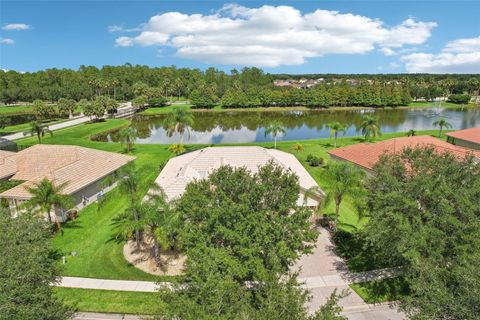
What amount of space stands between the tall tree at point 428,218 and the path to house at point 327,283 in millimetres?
2180

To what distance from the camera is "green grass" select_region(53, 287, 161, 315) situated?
17.6 meters

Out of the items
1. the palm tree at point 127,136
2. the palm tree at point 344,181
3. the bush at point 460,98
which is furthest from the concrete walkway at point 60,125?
the bush at point 460,98

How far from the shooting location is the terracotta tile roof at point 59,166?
1188 inches

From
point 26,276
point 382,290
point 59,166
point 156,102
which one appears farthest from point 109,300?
point 156,102

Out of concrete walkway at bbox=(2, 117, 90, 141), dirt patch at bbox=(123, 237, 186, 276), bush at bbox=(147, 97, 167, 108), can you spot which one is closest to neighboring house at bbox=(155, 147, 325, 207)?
dirt patch at bbox=(123, 237, 186, 276)

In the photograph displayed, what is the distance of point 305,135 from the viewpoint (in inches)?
2881

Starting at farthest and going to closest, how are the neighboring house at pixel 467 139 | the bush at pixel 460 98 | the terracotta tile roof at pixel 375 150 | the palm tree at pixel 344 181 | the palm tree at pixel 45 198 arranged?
the bush at pixel 460 98 → the neighboring house at pixel 467 139 → the terracotta tile roof at pixel 375 150 → the palm tree at pixel 344 181 → the palm tree at pixel 45 198

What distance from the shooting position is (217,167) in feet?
98.9

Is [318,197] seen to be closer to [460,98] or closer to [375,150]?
[375,150]

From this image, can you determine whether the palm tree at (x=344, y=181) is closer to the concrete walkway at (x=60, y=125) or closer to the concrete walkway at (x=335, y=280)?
the concrete walkway at (x=335, y=280)

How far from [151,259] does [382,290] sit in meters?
15.4

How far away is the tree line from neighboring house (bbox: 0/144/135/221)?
81275 millimetres

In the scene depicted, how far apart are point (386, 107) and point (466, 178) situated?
372ft

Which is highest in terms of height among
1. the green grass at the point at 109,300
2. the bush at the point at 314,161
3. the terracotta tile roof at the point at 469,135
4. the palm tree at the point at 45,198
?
the terracotta tile roof at the point at 469,135
